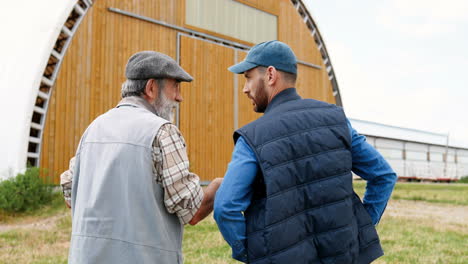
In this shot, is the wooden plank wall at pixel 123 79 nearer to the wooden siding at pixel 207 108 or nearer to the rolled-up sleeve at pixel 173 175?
the wooden siding at pixel 207 108

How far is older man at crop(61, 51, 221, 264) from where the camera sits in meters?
2.21

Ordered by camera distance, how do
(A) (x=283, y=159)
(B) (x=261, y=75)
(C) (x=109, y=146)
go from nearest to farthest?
(A) (x=283, y=159) < (C) (x=109, y=146) < (B) (x=261, y=75)

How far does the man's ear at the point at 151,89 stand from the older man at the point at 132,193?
0.14 metres

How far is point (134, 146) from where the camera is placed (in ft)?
7.40

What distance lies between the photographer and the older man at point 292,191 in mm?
2113

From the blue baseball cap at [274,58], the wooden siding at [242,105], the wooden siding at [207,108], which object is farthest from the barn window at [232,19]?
the blue baseball cap at [274,58]

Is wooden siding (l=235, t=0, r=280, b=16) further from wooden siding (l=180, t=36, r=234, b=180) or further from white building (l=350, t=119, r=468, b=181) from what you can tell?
white building (l=350, t=119, r=468, b=181)

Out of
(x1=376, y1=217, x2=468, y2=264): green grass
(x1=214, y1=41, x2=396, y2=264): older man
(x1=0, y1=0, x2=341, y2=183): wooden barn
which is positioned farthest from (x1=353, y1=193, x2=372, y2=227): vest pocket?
(x1=0, y1=0, x2=341, y2=183): wooden barn

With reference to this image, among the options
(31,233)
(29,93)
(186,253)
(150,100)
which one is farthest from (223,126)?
(150,100)

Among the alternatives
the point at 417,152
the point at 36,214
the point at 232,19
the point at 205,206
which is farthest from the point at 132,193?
the point at 417,152

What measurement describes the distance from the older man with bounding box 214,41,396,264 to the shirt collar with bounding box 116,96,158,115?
0.55 metres

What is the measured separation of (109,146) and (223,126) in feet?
53.3

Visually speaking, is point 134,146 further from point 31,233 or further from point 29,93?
point 29,93

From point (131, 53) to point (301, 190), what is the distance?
48.2 ft
